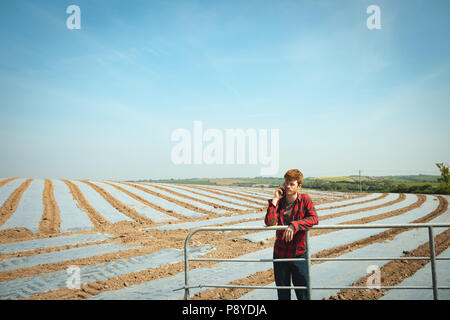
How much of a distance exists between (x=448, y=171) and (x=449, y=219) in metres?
17.6

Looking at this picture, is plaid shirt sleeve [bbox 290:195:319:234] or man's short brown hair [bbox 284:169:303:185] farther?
man's short brown hair [bbox 284:169:303:185]

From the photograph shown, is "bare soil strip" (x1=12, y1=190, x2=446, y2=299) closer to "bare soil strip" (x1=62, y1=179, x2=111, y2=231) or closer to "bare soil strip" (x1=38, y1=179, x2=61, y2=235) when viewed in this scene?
"bare soil strip" (x1=62, y1=179, x2=111, y2=231)

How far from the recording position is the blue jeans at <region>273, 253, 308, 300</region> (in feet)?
8.35

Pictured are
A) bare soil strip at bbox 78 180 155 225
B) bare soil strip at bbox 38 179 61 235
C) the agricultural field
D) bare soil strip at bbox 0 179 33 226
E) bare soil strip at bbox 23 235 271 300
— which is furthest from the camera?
bare soil strip at bbox 78 180 155 225

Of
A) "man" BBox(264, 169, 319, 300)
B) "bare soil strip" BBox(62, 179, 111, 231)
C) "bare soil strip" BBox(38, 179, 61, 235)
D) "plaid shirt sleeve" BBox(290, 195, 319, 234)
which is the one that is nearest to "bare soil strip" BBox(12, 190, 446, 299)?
"bare soil strip" BBox(62, 179, 111, 231)

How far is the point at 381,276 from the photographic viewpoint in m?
3.94

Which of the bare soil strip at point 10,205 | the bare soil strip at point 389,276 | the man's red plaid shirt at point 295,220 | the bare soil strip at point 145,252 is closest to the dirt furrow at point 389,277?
the bare soil strip at point 389,276

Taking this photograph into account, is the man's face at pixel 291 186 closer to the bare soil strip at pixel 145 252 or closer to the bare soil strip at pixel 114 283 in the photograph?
the bare soil strip at pixel 145 252

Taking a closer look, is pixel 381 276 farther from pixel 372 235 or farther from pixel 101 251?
pixel 101 251

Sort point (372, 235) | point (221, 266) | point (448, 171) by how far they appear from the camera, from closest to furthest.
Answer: point (221, 266), point (372, 235), point (448, 171)

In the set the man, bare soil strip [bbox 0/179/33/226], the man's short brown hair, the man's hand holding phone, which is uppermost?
the man's short brown hair

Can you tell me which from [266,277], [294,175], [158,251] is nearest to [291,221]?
[294,175]

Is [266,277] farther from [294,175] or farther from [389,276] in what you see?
[294,175]
